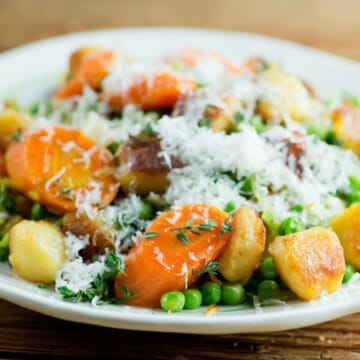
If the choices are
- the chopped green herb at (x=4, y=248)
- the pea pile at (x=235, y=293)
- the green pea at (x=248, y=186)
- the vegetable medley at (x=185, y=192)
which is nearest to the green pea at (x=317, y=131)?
the vegetable medley at (x=185, y=192)

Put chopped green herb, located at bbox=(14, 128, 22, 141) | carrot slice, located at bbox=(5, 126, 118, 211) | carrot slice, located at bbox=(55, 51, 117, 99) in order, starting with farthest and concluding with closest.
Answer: carrot slice, located at bbox=(55, 51, 117, 99), chopped green herb, located at bbox=(14, 128, 22, 141), carrot slice, located at bbox=(5, 126, 118, 211)

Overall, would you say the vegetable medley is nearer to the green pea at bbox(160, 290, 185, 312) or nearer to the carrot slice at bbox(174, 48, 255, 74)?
the green pea at bbox(160, 290, 185, 312)

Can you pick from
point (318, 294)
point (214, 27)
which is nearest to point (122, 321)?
point (318, 294)

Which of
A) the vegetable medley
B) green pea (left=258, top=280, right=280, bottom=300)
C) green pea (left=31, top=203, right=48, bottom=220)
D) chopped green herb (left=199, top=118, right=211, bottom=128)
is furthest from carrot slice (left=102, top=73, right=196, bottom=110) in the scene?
green pea (left=258, top=280, right=280, bottom=300)

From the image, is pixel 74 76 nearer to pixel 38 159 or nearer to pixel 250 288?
pixel 38 159

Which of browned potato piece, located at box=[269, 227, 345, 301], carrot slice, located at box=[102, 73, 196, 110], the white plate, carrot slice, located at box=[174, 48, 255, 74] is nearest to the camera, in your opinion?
browned potato piece, located at box=[269, 227, 345, 301]

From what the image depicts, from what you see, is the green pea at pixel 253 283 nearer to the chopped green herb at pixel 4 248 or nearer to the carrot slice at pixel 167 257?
the carrot slice at pixel 167 257
